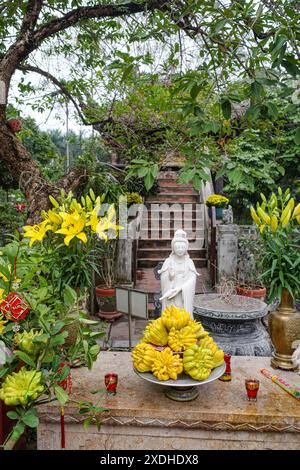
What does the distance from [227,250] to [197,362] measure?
5.43 meters

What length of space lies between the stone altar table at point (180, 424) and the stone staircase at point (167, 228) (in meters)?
5.04

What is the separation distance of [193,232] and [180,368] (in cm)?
790

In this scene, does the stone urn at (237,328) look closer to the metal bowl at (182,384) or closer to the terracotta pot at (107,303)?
the terracotta pot at (107,303)

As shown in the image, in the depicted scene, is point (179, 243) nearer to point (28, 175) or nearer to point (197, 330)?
point (197, 330)

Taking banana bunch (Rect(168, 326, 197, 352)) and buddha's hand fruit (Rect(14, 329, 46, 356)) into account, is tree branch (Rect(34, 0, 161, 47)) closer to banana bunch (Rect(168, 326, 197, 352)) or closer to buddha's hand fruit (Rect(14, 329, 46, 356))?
banana bunch (Rect(168, 326, 197, 352))

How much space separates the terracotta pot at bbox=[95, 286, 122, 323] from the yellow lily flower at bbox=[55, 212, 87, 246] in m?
4.34

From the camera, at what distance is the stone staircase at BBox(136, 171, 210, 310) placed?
8.25 m

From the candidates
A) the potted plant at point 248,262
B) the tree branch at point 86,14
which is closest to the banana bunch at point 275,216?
the tree branch at point 86,14

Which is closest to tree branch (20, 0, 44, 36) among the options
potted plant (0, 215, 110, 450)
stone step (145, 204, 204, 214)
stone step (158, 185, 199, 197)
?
potted plant (0, 215, 110, 450)

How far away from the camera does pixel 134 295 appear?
329 cm

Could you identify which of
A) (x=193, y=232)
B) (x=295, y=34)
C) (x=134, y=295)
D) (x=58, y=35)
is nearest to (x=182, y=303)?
(x=134, y=295)

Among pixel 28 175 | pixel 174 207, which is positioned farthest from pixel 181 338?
pixel 174 207

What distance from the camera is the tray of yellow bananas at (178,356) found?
208cm

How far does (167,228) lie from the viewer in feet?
33.2
